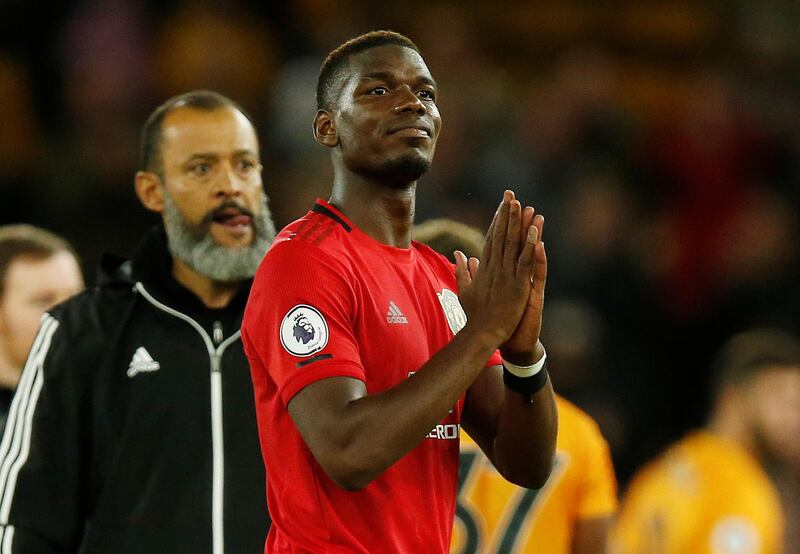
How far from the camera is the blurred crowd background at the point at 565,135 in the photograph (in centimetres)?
808

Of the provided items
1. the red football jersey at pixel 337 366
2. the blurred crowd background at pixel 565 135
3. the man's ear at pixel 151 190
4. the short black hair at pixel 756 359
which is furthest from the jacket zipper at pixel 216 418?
the blurred crowd background at pixel 565 135

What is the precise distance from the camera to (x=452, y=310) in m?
2.85

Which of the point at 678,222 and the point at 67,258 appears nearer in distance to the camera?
the point at 67,258

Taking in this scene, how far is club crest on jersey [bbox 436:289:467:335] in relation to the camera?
2.81 meters

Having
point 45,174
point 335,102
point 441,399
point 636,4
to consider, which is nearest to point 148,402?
point 335,102

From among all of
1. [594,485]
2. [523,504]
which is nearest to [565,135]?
[594,485]

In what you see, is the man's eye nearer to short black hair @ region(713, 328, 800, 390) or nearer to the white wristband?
the white wristband

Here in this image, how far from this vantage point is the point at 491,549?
4324mm

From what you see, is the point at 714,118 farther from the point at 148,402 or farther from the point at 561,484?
the point at 148,402

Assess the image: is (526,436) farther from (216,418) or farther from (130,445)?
(130,445)

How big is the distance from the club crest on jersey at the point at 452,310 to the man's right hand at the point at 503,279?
0.23 m

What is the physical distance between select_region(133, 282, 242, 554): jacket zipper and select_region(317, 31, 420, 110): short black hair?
98cm

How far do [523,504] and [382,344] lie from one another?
1.90 m

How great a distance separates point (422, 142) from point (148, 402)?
1.38 meters
